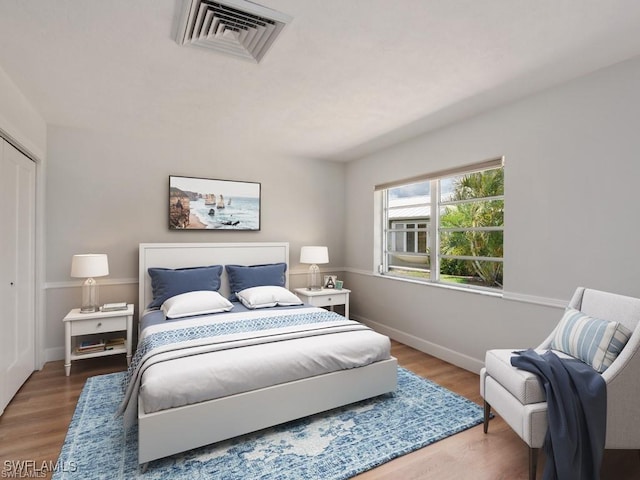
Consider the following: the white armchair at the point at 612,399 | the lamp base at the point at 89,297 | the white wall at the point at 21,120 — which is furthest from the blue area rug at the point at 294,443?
the white wall at the point at 21,120

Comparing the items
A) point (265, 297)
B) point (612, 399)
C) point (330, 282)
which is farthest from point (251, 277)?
point (612, 399)

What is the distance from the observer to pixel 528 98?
271cm

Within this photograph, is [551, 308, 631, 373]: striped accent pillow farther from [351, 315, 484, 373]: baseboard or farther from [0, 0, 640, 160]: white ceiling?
[0, 0, 640, 160]: white ceiling

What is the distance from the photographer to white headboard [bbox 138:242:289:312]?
368cm

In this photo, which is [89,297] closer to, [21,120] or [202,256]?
[202,256]

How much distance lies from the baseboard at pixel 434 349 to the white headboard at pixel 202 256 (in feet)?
4.81

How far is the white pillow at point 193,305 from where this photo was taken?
3059 millimetres

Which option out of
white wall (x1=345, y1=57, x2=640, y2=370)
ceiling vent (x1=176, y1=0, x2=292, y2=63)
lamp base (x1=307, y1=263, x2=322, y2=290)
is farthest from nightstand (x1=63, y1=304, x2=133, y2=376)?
white wall (x1=345, y1=57, x2=640, y2=370)

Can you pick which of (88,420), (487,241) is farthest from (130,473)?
(487,241)

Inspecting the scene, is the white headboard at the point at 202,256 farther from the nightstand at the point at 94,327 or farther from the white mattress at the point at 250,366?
the white mattress at the point at 250,366

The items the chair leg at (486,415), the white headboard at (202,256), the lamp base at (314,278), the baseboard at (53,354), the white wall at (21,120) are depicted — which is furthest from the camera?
the lamp base at (314,278)

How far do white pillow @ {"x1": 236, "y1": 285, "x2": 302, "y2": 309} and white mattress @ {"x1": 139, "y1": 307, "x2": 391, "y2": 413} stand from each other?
1.03 m

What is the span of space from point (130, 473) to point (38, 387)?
171 centimetres

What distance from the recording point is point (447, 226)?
362 centimetres
